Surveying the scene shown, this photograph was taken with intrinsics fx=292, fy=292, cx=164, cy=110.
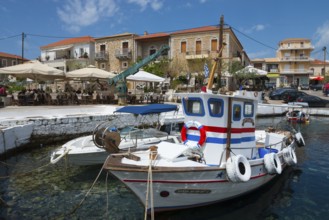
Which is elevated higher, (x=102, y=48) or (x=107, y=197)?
(x=102, y=48)

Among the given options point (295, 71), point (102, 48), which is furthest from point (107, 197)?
point (295, 71)

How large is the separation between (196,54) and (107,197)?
33163 millimetres

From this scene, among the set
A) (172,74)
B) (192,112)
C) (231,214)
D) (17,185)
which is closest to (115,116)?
(17,185)

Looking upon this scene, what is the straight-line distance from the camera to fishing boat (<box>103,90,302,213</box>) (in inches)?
244

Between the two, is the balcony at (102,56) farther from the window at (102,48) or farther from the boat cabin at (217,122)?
the boat cabin at (217,122)

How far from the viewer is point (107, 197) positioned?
7.23 m

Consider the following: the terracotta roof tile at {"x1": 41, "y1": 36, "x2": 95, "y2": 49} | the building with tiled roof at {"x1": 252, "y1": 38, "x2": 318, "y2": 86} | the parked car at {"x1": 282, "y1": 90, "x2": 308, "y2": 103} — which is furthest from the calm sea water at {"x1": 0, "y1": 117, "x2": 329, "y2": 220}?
the building with tiled roof at {"x1": 252, "y1": 38, "x2": 318, "y2": 86}

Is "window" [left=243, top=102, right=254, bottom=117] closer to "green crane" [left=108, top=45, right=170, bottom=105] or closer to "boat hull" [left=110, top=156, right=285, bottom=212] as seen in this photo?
"boat hull" [left=110, top=156, right=285, bottom=212]

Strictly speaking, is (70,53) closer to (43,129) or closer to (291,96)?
(291,96)

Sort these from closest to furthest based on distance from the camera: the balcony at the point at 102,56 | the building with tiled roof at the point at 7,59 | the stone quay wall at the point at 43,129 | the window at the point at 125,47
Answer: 1. the stone quay wall at the point at 43,129
2. the window at the point at 125,47
3. the balcony at the point at 102,56
4. the building with tiled roof at the point at 7,59

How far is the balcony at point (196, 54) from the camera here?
1481 inches

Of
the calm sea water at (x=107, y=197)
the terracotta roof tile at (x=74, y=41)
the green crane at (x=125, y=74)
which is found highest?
the terracotta roof tile at (x=74, y=41)

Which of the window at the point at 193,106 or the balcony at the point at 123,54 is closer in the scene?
the window at the point at 193,106

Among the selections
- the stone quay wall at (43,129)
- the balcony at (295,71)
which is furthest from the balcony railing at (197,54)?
the balcony at (295,71)
